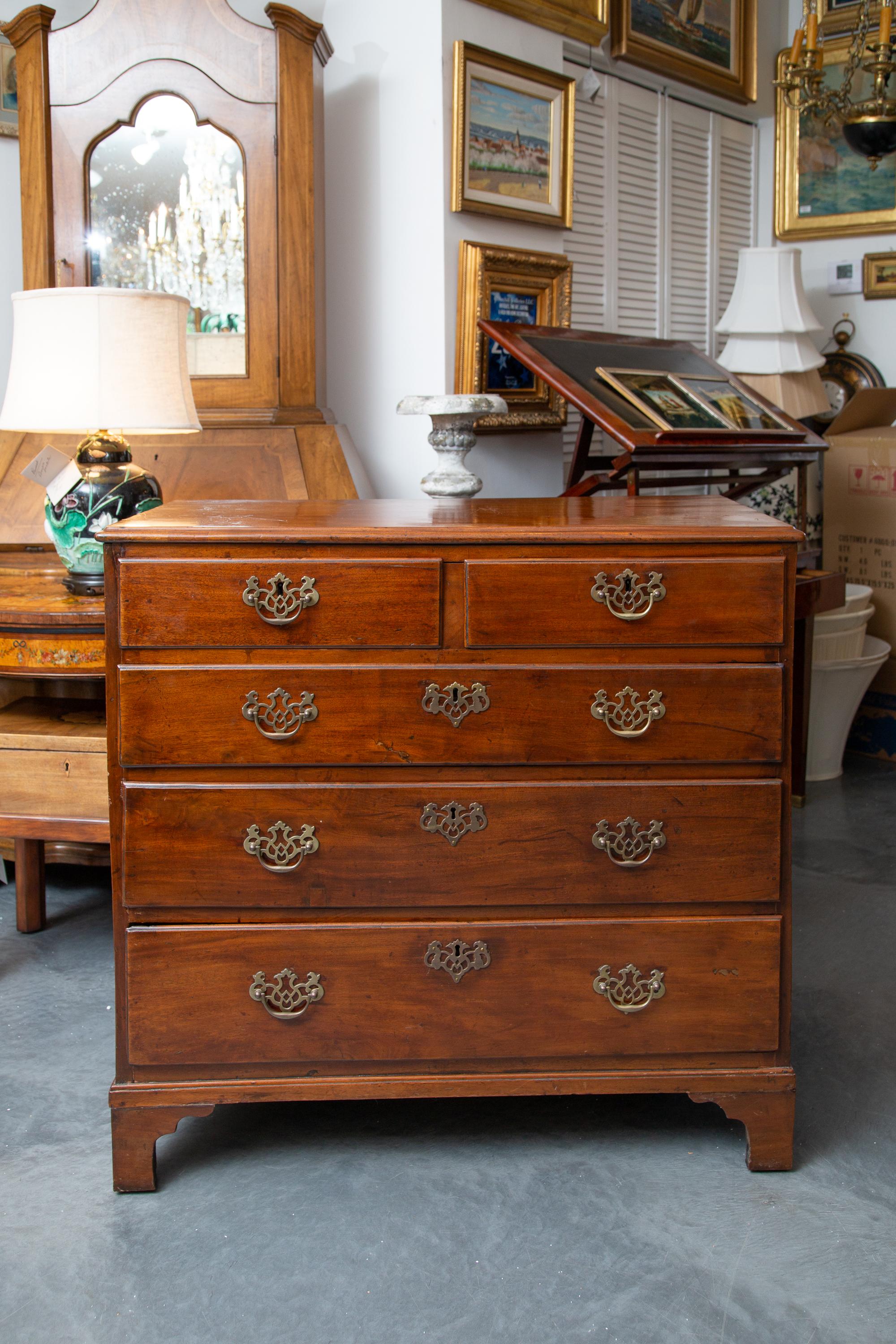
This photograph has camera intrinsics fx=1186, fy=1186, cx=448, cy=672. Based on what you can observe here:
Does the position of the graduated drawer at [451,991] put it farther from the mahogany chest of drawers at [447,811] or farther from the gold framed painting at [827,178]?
the gold framed painting at [827,178]

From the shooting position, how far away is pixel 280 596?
1796 millimetres

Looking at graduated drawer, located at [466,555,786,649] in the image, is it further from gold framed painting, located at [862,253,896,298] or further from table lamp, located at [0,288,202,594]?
gold framed painting, located at [862,253,896,298]

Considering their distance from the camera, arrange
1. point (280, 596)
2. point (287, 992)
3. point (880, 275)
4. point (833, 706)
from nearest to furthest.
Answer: point (280, 596) < point (287, 992) < point (833, 706) < point (880, 275)

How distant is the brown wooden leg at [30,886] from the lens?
9.38 ft

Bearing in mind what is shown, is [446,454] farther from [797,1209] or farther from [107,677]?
[797,1209]

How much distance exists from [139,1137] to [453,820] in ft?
2.37

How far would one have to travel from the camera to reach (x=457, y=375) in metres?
3.53

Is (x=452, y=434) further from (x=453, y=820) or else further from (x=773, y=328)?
(x=773, y=328)

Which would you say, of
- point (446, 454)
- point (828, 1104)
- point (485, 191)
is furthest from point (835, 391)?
point (828, 1104)

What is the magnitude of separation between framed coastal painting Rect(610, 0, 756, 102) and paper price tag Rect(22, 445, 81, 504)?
2704mm

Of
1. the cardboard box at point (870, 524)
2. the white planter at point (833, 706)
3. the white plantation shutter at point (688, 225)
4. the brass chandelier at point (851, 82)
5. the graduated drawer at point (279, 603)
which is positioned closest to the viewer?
the graduated drawer at point (279, 603)

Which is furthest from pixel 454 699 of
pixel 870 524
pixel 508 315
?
pixel 870 524

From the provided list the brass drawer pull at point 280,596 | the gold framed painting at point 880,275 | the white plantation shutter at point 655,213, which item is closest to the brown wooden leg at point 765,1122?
the brass drawer pull at point 280,596

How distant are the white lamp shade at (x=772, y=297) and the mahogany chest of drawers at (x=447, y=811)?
292 centimetres
